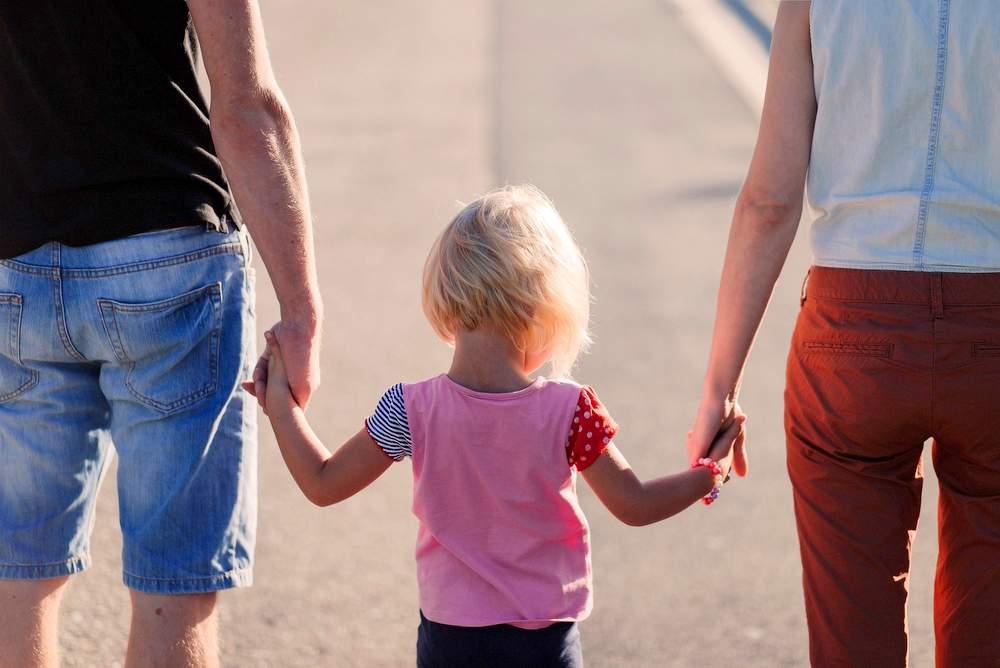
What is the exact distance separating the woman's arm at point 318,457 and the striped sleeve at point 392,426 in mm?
18

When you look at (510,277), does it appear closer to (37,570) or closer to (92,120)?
(92,120)

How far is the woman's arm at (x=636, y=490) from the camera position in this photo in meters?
2.44

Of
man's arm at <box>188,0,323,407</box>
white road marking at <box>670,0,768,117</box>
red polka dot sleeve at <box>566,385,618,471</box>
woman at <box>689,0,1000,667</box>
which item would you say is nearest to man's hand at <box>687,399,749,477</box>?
woman at <box>689,0,1000,667</box>

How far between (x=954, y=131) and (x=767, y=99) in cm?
35

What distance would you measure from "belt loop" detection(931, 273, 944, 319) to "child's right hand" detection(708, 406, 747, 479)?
484mm

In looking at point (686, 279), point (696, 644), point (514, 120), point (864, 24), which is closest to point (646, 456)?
point (696, 644)

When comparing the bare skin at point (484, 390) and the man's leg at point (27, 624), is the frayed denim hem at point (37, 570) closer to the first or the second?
the man's leg at point (27, 624)

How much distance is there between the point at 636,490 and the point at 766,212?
24.7 inches

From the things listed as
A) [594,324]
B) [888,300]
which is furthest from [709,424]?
[594,324]

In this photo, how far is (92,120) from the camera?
→ 2.47 metres

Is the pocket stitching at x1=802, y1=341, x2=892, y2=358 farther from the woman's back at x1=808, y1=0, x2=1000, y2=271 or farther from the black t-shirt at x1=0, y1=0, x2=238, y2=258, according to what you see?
the black t-shirt at x1=0, y1=0, x2=238, y2=258

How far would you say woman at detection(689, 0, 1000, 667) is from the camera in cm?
247

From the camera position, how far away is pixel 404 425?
7.97 feet

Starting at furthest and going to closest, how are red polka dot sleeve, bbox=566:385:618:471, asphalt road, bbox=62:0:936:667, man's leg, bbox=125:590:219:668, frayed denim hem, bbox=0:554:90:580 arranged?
asphalt road, bbox=62:0:936:667 → frayed denim hem, bbox=0:554:90:580 → man's leg, bbox=125:590:219:668 → red polka dot sleeve, bbox=566:385:618:471
